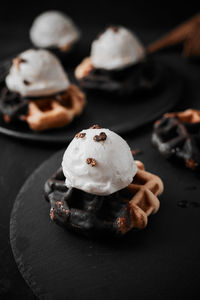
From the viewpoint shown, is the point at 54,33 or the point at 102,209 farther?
the point at 54,33

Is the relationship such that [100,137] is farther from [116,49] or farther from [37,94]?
[116,49]

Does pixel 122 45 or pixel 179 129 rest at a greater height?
pixel 122 45

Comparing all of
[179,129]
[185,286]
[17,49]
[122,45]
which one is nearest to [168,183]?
[179,129]

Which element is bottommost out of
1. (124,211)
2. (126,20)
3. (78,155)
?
(126,20)

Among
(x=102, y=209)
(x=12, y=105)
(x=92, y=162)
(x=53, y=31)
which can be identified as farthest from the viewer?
(x=53, y=31)

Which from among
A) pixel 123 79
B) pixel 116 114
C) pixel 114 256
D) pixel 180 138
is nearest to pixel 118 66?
pixel 123 79

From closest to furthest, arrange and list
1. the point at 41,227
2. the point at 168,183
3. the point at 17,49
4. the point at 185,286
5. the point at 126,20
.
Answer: the point at 185,286 → the point at 41,227 → the point at 168,183 → the point at 17,49 → the point at 126,20

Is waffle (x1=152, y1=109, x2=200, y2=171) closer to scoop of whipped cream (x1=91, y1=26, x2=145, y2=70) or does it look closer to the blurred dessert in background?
scoop of whipped cream (x1=91, y1=26, x2=145, y2=70)

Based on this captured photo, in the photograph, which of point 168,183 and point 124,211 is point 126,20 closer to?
point 168,183
